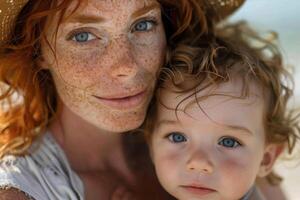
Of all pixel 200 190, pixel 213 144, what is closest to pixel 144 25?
pixel 213 144

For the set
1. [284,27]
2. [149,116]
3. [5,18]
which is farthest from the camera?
[284,27]

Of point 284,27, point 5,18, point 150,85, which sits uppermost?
point 5,18

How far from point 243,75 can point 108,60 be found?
18.7 inches

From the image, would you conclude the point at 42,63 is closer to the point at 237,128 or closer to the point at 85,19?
the point at 85,19

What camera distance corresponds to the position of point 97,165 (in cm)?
279

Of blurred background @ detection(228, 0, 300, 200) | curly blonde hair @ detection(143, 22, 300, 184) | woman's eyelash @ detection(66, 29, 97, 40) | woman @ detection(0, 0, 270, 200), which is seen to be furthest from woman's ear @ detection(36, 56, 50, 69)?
blurred background @ detection(228, 0, 300, 200)

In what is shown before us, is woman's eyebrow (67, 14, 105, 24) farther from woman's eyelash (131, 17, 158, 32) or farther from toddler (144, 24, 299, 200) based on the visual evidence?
toddler (144, 24, 299, 200)

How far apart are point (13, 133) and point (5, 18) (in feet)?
1.60

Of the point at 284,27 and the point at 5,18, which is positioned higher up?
the point at 5,18

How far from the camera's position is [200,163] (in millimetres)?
2402

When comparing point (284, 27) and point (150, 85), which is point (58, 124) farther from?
point (284, 27)

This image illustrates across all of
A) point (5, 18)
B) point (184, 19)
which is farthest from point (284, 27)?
point (5, 18)

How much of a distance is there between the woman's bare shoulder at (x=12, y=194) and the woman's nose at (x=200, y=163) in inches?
21.6

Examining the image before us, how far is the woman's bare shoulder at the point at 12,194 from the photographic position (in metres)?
2.34
